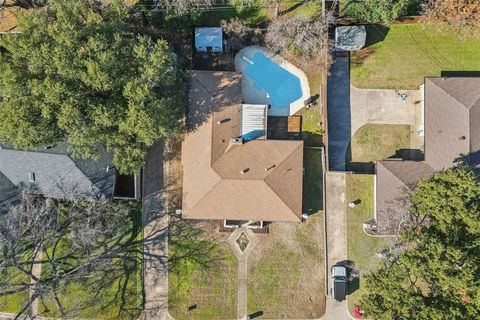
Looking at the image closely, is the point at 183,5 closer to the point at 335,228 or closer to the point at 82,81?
the point at 82,81

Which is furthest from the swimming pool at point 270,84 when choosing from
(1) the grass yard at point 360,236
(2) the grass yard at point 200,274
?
(2) the grass yard at point 200,274

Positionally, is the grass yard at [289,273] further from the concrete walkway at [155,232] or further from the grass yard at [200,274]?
the concrete walkway at [155,232]

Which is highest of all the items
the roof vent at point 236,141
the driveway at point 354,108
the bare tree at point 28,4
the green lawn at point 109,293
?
the bare tree at point 28,4

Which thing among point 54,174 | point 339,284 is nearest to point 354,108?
point 339,284

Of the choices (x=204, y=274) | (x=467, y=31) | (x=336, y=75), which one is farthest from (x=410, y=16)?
(x=204, y=274)

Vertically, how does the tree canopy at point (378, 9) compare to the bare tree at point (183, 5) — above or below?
below

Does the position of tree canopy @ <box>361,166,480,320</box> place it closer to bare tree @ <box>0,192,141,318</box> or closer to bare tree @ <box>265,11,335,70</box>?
bare tree @ <box>265,11,335,70</box>

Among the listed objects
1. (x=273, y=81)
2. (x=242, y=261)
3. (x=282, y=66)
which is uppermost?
(x=282, y=66)

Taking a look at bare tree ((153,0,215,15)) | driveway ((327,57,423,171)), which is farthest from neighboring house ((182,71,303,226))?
bare tree ((153,0,215,15))
